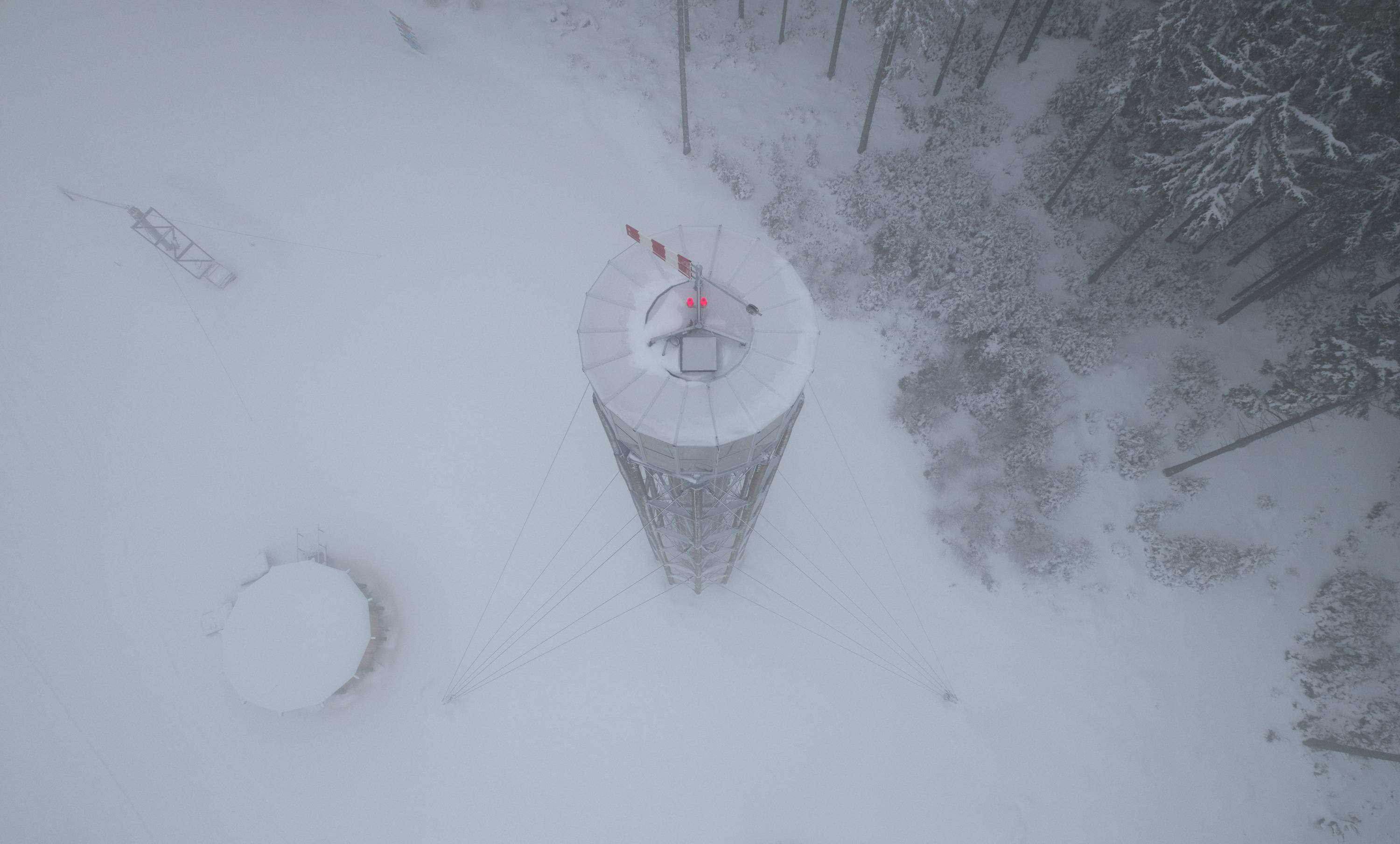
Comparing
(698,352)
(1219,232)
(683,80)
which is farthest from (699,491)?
(1219,232)

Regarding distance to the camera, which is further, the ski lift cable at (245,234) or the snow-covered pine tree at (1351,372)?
the ski lift cable at (245,234)

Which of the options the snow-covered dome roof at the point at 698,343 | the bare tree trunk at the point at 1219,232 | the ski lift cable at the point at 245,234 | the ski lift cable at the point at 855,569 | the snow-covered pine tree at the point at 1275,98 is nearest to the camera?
the snow-covered dome roof at the point at 698,343

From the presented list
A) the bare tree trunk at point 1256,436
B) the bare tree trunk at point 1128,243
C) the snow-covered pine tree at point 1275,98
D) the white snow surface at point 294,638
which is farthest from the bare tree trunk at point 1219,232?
the white snow surface at point 294,638

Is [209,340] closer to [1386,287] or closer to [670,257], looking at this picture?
[670,257]

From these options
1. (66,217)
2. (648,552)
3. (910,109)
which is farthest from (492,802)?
(910,109)

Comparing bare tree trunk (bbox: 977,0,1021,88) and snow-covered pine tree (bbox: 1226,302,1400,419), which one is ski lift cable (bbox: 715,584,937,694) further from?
bare tree trunk (bbox: 977,0,1021,88)

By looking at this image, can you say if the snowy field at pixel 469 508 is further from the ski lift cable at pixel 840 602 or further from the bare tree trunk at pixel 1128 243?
the bare tree trunk at pixel 1128 243

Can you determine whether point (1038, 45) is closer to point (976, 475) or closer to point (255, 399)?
point (976, 475)
